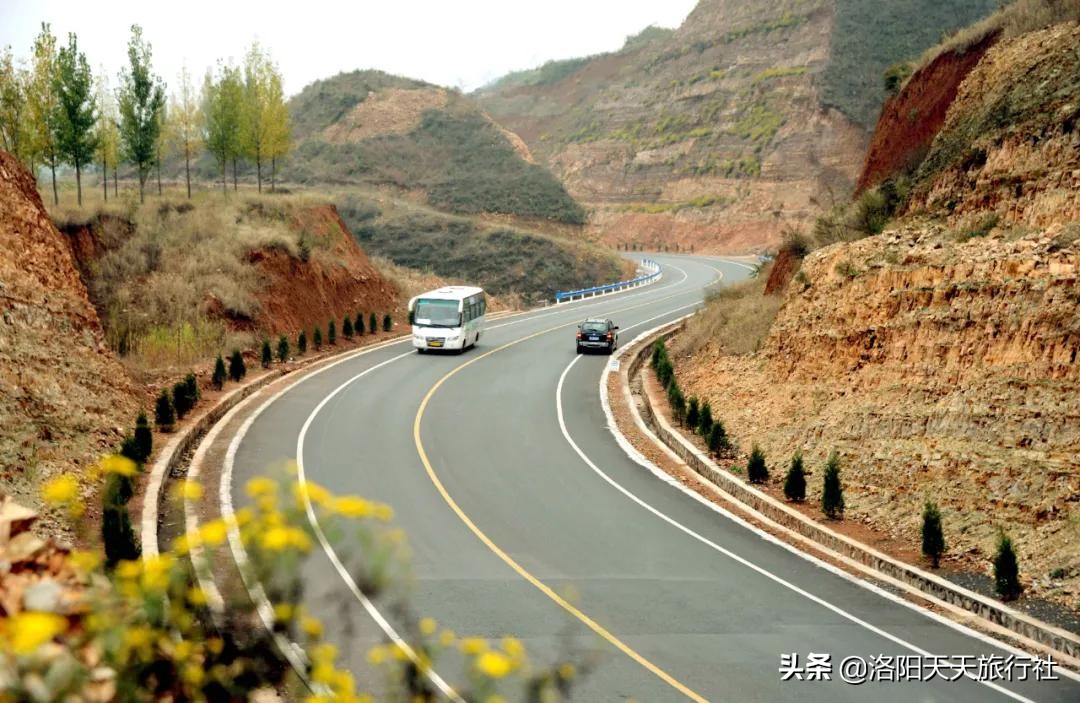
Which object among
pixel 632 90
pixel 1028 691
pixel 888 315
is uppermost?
pixel 632 90

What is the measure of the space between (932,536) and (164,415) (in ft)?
52.8

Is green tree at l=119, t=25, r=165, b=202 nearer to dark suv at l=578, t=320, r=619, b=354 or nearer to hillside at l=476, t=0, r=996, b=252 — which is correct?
dark suv at l=578, t=320, r=619, b=354

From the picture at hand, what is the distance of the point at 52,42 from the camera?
39906 millimetres

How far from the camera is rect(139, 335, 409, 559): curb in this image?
49.4 ft

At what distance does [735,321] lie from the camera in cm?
2978

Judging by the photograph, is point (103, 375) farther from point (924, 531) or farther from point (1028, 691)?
point (1028, 691)

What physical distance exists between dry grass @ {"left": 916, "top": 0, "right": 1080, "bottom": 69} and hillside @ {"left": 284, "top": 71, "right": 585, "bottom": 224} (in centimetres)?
5744

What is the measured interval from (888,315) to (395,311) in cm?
2798

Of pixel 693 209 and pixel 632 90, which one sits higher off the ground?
pixel 632 90

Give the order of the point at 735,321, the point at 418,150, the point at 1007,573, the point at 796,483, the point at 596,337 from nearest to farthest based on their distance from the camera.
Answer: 1. the point at 1007,573
2. the point at 796,483
3. the point at 735,321
4. the point at 596,337
5. the point at 418,150

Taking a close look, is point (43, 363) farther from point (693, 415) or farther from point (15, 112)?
point (15, 112)

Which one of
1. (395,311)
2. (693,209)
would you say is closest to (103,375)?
(395,311)

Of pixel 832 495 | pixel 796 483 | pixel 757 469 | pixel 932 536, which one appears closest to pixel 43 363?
pixel 757 469

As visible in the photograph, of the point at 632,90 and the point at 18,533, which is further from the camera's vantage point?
the point at 632,90
